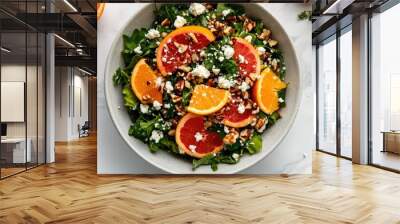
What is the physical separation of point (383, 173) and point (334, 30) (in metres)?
2.93

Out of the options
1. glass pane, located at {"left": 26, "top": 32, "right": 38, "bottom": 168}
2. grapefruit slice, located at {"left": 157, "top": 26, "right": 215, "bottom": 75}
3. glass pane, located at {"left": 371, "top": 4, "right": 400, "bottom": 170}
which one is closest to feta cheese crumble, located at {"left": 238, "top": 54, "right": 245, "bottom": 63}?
grapefruit slice, located at {"left": 157, "top": 26, "right": 215, "bottom": 75}

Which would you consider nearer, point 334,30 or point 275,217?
point 275,217

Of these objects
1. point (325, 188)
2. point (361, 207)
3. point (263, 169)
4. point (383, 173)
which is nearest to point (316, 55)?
point (383, 173)

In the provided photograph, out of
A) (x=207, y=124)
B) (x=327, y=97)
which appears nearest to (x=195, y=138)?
(x=207, y=124)

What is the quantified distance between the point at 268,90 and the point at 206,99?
532mm

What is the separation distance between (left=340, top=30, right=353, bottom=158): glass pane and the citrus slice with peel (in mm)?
3965

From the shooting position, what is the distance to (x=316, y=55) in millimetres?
8695

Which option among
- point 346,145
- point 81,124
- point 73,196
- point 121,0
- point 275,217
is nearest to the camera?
point 275,217

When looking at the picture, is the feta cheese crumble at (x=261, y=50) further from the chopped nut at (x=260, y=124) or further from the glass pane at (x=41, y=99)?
the glass pane at (x=41, y=99)

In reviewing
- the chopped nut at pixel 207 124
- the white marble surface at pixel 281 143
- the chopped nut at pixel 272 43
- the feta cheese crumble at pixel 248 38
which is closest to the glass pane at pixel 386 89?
the white marble surface at pixel 281 143

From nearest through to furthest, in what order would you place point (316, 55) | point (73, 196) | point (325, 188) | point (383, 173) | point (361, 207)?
point (361, 207)
point (73, 196)
point (325, 188)
point (383, 173)
point (316, 55)

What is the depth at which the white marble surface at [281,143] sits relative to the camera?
173 inches

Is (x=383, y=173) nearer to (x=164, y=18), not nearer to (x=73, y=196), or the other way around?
(x=164, y=18)

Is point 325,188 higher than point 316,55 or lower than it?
lower
